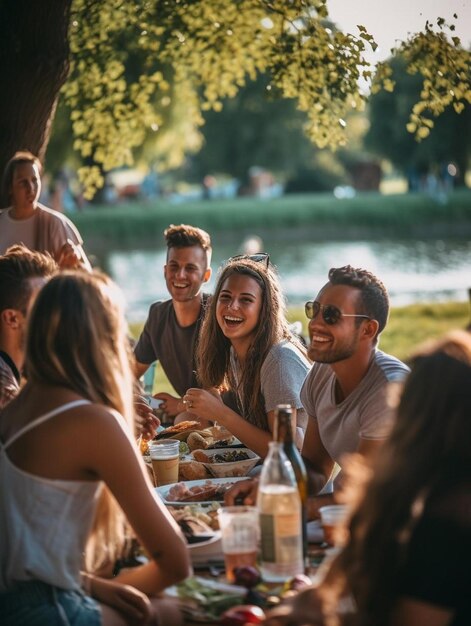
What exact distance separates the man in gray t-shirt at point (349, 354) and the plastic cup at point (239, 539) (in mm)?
1093

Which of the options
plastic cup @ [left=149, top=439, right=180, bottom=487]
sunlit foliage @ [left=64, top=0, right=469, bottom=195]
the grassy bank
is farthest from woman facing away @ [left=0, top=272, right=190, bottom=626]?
the grassy bank

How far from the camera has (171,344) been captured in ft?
21.1

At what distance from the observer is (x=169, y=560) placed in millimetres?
2746

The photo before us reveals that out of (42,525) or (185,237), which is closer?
(42,525)

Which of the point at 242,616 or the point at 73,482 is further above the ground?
the point at 73,482

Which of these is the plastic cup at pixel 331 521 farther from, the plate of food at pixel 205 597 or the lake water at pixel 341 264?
the lake water at pixel 341 264

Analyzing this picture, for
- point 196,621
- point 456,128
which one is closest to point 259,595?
point 196,621

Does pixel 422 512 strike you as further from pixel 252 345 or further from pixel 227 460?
pixel 252 345

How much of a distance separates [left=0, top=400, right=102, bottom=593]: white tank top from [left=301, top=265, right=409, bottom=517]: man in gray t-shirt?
1.43 meters

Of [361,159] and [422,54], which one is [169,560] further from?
[361,159]

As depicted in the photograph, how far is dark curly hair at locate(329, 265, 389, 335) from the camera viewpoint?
3.99 m

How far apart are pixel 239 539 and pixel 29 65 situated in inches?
204

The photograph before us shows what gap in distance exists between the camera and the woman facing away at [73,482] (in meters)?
2.69

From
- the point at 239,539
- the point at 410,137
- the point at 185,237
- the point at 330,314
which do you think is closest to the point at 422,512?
the point at 239,539
